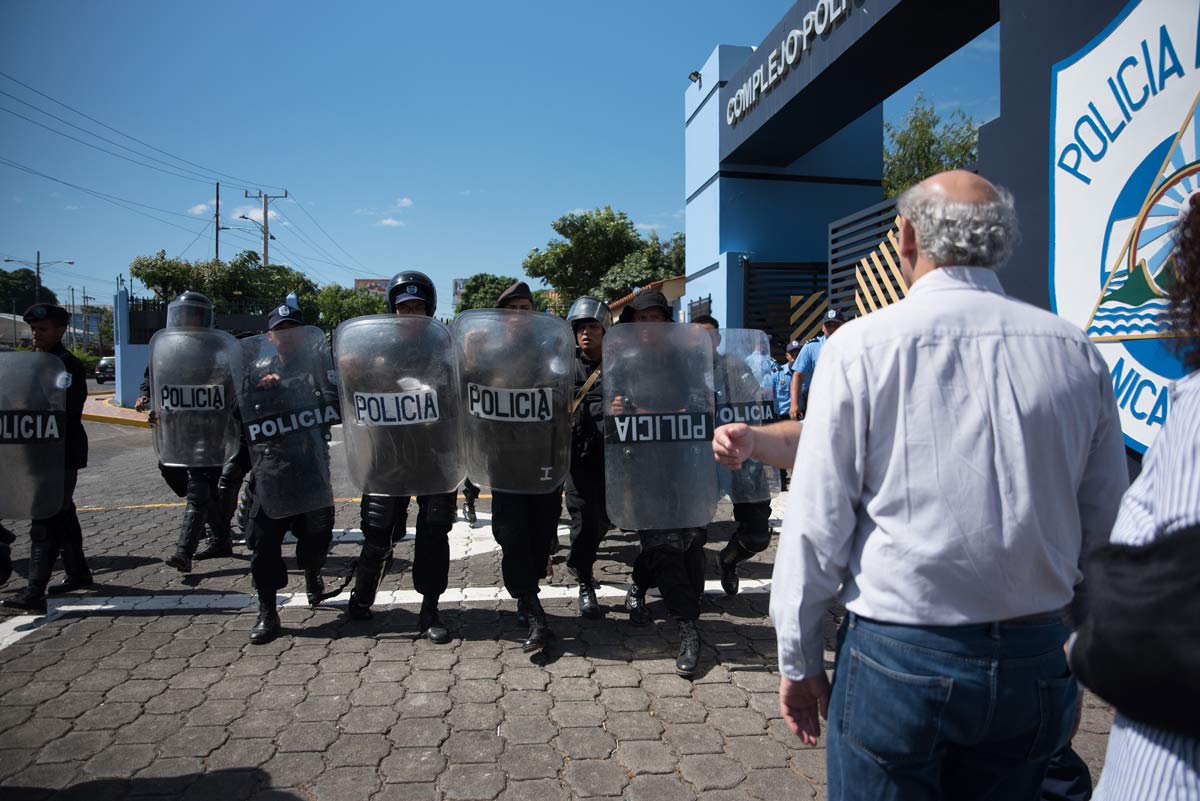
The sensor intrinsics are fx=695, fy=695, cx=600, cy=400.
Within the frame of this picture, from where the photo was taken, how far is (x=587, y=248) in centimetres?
2928

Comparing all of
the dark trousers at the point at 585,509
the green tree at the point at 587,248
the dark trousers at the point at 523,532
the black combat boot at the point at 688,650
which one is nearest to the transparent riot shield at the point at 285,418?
the dark trousers at the point at 523,532

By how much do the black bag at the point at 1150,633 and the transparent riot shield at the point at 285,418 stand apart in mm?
3613

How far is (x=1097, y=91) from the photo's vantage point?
4.00m

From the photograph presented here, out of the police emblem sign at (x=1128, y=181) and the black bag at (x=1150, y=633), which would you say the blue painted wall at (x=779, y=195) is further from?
the black bag at (x=1150, y=633)

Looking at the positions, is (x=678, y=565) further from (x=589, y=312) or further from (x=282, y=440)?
(x=282, y=440)

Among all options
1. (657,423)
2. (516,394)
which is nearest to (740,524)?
(657,423)

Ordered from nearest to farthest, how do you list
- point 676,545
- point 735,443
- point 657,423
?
point 735,443
point 657,423
point 676,545

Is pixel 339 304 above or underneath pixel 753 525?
above

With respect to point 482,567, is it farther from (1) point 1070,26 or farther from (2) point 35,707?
(1) point 1070,26

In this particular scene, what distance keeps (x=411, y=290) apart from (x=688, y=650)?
2.44 metres

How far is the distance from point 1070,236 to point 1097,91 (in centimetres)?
81

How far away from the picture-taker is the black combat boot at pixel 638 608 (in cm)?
415

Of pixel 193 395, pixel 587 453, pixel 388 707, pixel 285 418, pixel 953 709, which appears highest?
pixel 193 395

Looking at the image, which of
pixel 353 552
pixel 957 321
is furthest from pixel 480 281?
pixel 957 321
